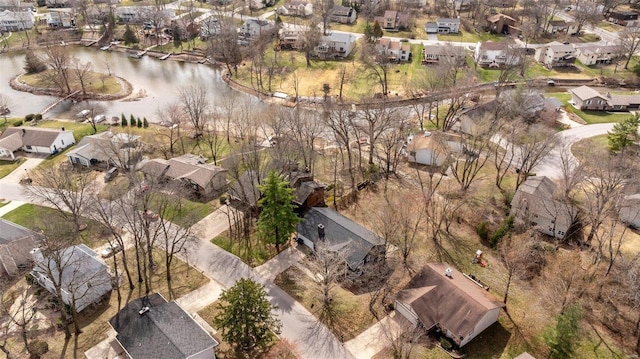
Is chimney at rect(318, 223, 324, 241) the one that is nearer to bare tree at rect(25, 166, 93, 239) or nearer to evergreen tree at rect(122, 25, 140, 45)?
bare tree at rect(25, 166, 93, 239)

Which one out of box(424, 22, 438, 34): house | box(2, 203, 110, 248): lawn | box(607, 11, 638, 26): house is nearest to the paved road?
box(424, 22, 438, 34): house

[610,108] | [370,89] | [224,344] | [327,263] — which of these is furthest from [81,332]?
[610,108]

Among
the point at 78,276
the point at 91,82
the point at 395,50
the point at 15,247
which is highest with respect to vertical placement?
the point at 395,50

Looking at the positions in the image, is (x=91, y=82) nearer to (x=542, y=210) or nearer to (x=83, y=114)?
(x=83, y=114)

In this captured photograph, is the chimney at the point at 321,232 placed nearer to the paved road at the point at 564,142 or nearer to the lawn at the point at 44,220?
the lawn at the point at 44,220

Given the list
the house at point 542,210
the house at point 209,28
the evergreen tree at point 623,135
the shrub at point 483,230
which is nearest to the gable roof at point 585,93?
the evergreen tree at point 623,135

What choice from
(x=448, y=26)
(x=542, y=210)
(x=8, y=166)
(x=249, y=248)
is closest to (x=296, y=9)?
(x=448, y=26)
